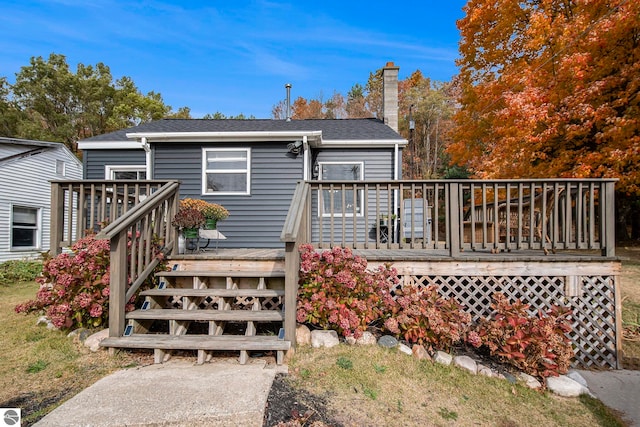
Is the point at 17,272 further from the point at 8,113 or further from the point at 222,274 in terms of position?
the point at 8,113

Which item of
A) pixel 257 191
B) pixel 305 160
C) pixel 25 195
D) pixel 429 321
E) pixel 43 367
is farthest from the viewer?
pixel 25 195

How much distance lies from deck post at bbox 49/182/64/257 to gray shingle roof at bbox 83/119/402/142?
3758 millimetres

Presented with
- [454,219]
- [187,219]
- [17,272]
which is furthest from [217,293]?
[17,272]

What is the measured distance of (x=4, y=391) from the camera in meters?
2.41

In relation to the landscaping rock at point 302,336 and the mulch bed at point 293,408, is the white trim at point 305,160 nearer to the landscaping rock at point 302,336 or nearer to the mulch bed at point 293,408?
the landscaping rock at point 302,336

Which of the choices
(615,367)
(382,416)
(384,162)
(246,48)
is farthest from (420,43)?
(382,416)

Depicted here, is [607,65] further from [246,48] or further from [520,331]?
[246,48]

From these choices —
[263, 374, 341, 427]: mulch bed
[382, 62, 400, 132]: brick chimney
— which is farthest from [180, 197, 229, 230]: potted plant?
[382, 62, 400, 132]: brick chimney

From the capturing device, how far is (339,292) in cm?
328

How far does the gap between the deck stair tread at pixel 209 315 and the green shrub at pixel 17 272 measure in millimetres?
7226

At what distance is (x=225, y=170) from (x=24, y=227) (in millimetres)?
8731

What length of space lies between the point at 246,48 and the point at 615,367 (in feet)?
48.4

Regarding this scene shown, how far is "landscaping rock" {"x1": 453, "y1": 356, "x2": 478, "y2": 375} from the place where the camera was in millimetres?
2939

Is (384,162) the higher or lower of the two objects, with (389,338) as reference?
higher
